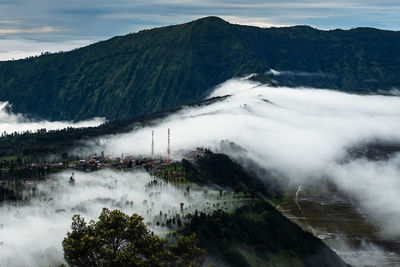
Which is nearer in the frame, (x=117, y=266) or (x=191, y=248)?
(x=117, y=266)

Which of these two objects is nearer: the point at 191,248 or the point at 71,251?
the point at 71,251

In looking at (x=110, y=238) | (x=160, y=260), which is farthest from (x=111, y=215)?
(x=160, y=260)

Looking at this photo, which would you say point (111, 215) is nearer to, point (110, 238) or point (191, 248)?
point (110, 238)

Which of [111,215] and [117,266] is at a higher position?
[111,215]

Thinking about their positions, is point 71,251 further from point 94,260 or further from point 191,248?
point 191,248

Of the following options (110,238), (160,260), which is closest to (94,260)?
(110,238)

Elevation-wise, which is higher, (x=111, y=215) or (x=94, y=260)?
(x=111, y=215)
